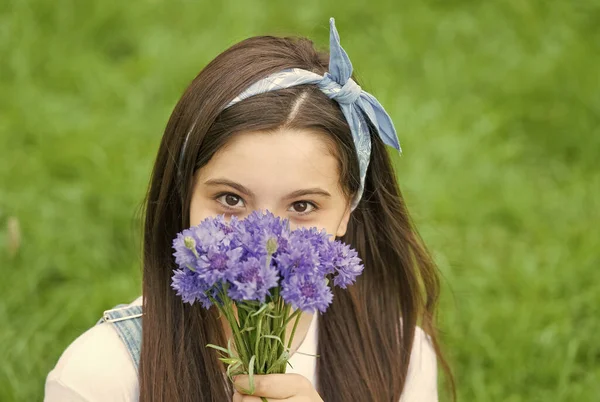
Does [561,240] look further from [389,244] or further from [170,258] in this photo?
[170,258]

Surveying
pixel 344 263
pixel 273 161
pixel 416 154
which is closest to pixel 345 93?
pixel 273 161

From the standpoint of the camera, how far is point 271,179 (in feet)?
6.13

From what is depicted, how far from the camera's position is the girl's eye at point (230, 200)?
1.91 m

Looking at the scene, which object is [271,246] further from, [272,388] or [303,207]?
[303,207]

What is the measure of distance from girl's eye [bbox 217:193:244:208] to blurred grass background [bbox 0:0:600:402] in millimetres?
954

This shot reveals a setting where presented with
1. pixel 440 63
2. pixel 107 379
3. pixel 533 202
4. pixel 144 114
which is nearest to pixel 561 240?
pixel 533 202

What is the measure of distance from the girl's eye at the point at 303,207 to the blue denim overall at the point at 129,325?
0.44 meters

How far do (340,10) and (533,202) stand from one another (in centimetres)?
164

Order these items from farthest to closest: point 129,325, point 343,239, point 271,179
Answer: point 343,239 → point 129,325 → point 271,179

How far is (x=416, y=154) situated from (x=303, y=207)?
2.17 metres

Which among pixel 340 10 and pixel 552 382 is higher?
pixel 340 10

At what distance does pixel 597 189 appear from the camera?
3951 millimetres

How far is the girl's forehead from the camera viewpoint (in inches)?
73.8

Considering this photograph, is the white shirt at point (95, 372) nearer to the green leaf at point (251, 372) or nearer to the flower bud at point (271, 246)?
the green leaf at point (251, 372)
